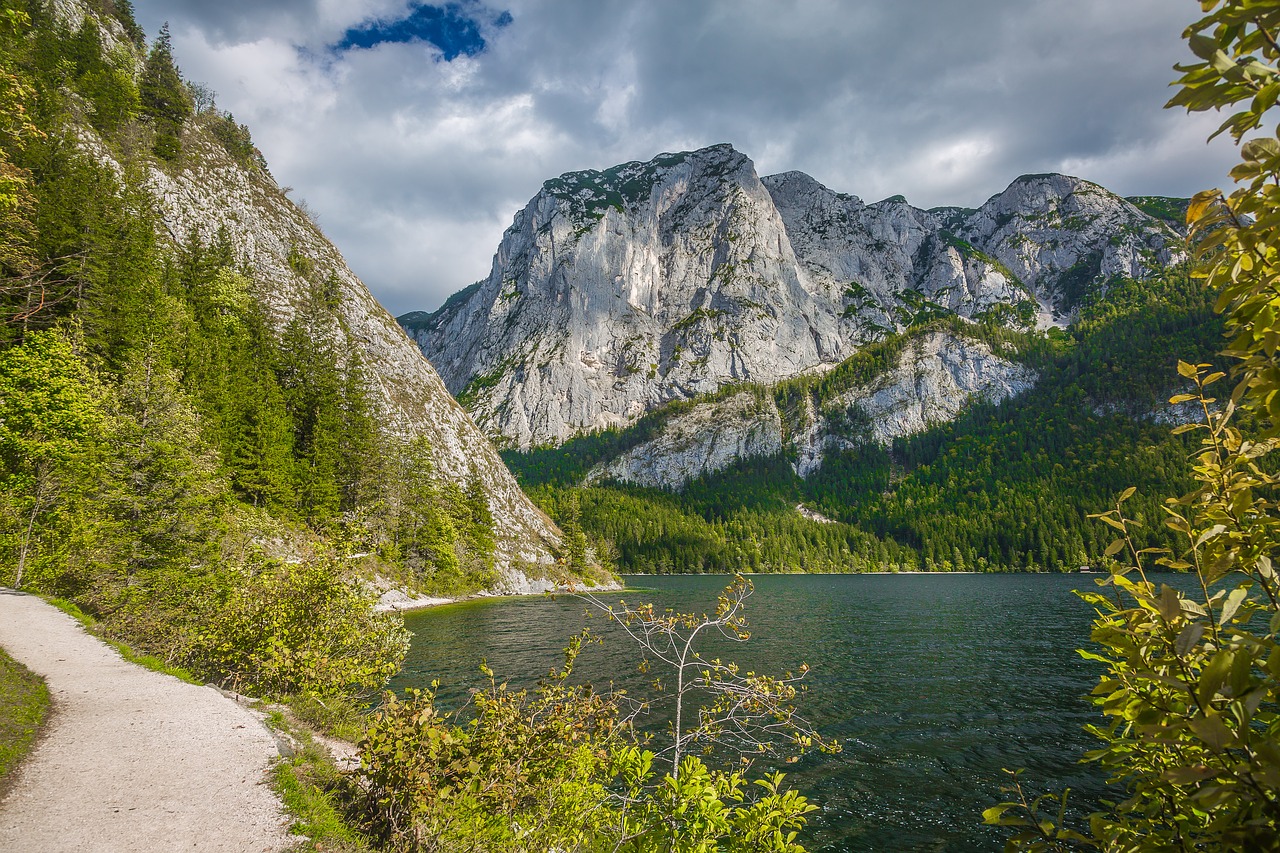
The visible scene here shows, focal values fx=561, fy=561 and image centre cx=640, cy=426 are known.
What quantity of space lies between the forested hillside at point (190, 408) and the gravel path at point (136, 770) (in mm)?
1855

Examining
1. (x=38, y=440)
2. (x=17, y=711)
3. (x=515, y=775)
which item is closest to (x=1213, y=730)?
(x=515, y=775)

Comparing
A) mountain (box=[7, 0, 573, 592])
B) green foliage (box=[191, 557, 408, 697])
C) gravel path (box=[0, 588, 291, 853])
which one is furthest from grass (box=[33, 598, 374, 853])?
mountain (box=[7, 0, 573, 592])

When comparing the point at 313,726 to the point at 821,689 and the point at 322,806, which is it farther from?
the point at 821,689

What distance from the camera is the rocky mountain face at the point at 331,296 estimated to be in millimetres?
62719

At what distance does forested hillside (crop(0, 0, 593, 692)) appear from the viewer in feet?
47.2

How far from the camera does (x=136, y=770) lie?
8398mm

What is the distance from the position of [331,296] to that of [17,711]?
7210cm

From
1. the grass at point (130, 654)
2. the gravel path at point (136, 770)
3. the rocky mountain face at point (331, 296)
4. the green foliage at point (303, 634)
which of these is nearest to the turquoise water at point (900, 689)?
the green foliage at point (303, 634)

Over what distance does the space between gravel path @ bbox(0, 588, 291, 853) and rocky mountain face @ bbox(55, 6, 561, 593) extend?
2328 inches

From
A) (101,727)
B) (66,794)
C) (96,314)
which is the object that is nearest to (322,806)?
(66,794)

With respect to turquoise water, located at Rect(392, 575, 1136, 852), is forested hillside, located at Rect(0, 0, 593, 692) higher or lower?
higher

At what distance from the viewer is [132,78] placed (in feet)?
205

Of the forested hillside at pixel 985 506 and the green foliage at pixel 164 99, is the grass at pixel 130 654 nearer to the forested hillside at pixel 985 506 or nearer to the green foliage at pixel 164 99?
the green foliage at pixel 164 99

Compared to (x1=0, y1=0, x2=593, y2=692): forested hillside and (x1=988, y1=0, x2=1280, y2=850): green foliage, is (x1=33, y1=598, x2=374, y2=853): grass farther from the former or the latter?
(x1=988, y1=0, x2=1280, y2=850): green foliage
